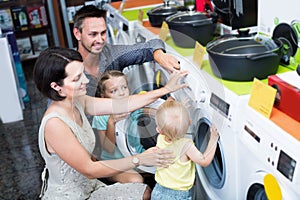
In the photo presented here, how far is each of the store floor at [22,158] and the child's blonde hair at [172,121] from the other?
467mm

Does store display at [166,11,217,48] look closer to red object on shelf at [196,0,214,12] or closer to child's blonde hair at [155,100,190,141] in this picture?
red object on shelf at [196,0,214,12]

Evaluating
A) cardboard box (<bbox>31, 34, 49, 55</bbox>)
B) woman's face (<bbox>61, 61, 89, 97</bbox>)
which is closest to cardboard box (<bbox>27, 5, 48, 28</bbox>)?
cardboard box (<bbox>31, 34, 49, 55</bbox>)

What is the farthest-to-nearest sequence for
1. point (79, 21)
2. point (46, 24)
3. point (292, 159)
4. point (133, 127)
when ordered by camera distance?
point (46, 24) < point (79, 21) < point (133, 127) < point (292, 159)

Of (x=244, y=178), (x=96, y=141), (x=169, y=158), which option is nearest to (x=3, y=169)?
(x=96, y=141)

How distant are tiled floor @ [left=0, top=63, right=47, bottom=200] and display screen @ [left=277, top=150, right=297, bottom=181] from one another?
1726 millimetres

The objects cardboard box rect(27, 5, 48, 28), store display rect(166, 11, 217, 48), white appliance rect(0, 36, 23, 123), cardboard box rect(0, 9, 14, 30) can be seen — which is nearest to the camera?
store display rect(166, 11, 217, 48)

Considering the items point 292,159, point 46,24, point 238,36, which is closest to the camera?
point 292,159

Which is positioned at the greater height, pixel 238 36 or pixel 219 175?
pixel 238 36

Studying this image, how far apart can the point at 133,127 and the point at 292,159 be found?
3.06 feet

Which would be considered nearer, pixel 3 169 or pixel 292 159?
pixel 292 159

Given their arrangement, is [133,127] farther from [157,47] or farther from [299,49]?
[299,49]

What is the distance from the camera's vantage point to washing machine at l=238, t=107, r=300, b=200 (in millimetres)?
1303

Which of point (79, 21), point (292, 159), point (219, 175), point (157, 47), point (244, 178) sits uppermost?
point (79, 21)

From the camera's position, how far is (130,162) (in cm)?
168
